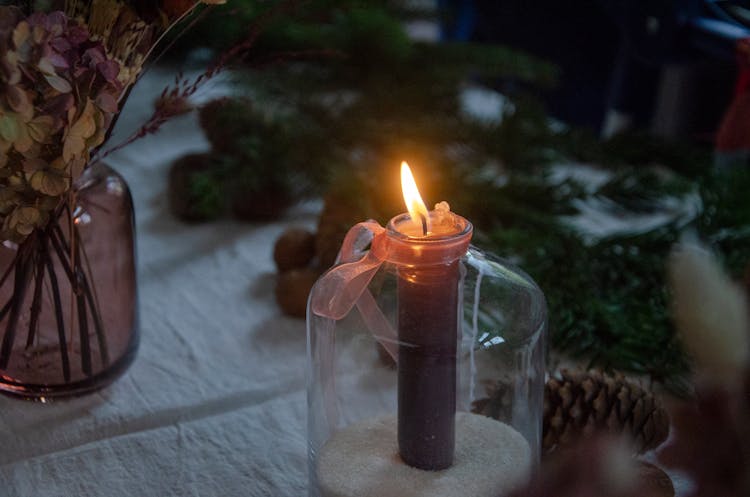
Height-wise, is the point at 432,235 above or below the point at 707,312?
below

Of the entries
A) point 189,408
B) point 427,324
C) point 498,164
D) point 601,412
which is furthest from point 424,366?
point 498,164

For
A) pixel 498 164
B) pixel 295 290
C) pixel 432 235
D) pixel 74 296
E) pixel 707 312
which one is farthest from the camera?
pixel 498 164

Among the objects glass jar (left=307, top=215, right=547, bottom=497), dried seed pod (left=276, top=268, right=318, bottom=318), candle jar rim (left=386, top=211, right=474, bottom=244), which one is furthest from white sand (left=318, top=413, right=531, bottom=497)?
dried seed pod (left=276, top=268, right=318, bottom=318)

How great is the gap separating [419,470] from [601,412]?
0.12 meters

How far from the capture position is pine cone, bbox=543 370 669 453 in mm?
500

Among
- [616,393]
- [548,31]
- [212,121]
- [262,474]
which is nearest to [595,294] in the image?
[616,393]

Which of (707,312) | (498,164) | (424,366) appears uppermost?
(707,312)

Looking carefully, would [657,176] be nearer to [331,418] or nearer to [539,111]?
[539,111]

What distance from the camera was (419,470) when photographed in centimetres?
45

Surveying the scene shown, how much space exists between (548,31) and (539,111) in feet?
1.34

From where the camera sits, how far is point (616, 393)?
0.50 m

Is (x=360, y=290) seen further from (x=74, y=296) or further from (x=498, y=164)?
(x=498, y=164)

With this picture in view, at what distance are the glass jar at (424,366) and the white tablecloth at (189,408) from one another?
0.07 meters

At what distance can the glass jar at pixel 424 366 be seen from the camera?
17.0 inches
